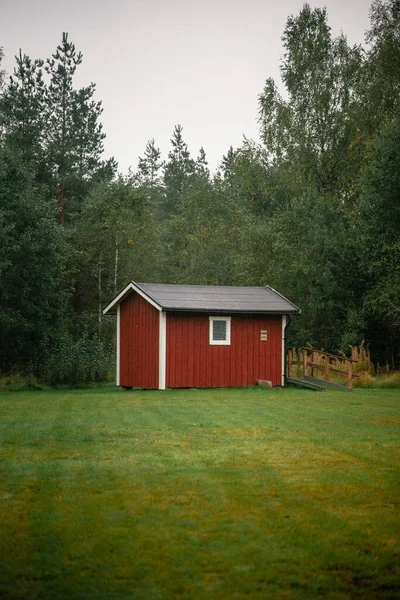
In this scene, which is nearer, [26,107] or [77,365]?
[77,365]

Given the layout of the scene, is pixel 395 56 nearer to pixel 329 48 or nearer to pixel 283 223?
pixel 329 48

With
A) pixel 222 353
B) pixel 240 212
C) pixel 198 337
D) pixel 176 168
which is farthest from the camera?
pixel 176 168

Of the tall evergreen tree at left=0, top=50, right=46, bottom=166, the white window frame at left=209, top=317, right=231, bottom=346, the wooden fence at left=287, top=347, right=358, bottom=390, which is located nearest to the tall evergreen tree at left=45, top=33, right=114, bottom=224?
the tall evergreen tree at left=0, top=50, right=46, bottom=166

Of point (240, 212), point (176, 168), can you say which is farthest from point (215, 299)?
point (176, 168)

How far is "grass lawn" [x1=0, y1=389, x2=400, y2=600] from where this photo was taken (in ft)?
17.1

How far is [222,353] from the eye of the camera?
2498 centimetres

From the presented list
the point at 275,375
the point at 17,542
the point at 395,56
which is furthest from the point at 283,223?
the point at 17,542

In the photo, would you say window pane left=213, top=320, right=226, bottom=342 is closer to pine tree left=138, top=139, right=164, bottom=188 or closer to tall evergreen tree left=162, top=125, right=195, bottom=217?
tall evergreen tree left=162, top=125, right=195, bottom=217

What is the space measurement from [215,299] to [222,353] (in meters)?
1.86

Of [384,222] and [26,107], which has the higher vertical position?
[26,107]

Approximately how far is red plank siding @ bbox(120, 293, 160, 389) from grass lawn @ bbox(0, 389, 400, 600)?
1071 centimetres

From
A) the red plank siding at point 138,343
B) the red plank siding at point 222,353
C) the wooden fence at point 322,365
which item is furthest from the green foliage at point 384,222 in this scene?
the red plank siding at point 138,343

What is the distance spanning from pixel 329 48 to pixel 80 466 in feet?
117

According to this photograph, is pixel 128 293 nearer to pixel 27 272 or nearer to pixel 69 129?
pixel 27 272
